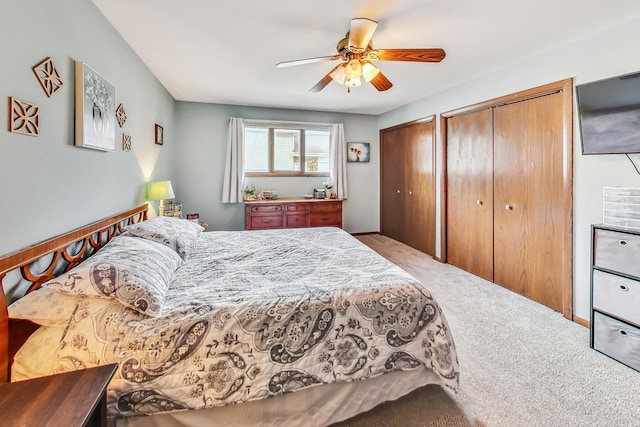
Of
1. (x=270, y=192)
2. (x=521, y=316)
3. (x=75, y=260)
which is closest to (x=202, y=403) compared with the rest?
(x=75, y=260)

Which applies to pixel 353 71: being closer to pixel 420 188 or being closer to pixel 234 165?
pixel 420 188

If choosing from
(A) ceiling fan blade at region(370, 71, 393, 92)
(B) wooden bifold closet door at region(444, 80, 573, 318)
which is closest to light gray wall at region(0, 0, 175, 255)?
(A) ceiling fan blade at region(370, 71, 393, 92)

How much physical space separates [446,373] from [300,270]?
40.9 inches

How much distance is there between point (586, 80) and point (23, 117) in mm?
3863

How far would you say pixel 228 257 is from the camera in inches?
93.5

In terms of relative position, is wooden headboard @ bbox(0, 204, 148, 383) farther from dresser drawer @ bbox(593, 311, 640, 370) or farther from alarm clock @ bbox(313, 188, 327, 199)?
alarm clock @ bbox(313, 188, 327, 199)

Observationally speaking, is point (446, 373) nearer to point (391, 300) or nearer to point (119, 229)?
point (391, 300)

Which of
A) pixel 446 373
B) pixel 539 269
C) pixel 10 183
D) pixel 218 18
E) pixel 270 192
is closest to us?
pixel 10 183

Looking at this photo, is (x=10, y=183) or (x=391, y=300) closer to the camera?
(x=10, y=183)

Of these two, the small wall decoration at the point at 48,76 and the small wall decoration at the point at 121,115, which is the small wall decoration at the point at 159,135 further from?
the small wall decoration at the point at 48,76

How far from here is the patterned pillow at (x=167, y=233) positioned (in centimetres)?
219

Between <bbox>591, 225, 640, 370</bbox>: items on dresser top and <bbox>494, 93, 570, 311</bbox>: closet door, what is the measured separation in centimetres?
62

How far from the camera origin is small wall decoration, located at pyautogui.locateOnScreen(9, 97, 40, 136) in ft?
4.21

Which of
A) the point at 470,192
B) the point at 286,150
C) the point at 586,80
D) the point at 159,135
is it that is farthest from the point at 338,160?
the point at 586,80
